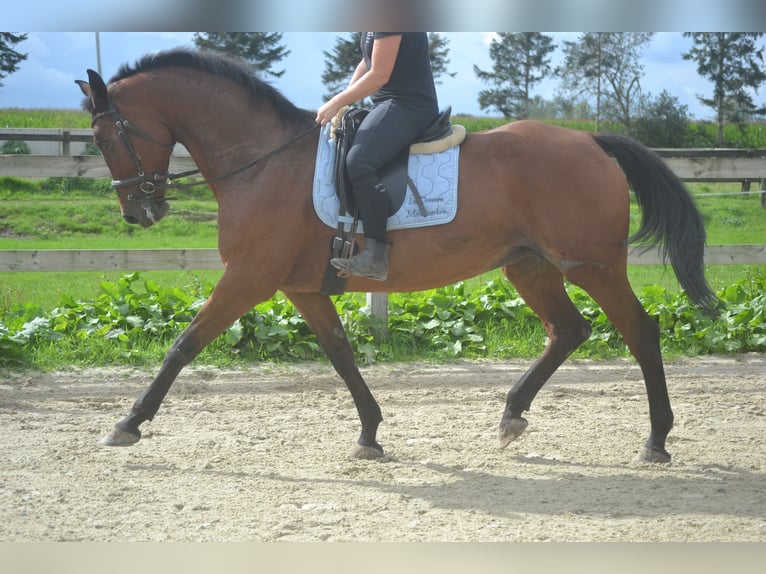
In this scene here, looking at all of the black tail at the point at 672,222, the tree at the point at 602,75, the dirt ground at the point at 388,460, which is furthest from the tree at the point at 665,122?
the black tail at the point at 672,222

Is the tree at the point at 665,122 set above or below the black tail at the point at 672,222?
above

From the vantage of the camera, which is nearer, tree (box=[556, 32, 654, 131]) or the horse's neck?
the horse's neck

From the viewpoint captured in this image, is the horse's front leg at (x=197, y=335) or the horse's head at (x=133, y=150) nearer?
the horse's front leg at (x=197, y=335)

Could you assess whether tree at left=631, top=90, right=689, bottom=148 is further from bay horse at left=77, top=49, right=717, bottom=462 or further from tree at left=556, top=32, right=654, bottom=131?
bay horse at left=77, top=49, right=717, bottom=462

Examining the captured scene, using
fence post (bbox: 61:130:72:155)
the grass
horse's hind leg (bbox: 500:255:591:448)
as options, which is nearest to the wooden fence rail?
horse's hind leg (bbox: 500:255:591:448)

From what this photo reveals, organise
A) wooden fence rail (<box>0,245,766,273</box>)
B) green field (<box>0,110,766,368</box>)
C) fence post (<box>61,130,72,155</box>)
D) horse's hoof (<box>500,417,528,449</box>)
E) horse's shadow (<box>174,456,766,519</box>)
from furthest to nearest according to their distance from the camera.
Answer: fence post (<box>61,130,72,155</box>) < wooden fence rail (<box>0,245,766,273</box>) < green field (<box>0,110,766,368</box>) < horse's hoof (<box>500,417,528,449</box>) < horse's shadow (<box>174,456,766,519</box>)

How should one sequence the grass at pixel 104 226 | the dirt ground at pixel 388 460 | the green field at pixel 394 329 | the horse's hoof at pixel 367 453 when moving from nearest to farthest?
the dirt ground at pixel 388 460 < the horse's hoof at pixel 367 453 < the green field at pixel 394 329 < the grass at pixel 104 226

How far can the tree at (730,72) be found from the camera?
485 inches

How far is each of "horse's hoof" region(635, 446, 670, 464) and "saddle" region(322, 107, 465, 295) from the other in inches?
78.4

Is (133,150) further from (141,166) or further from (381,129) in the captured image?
(381,129)

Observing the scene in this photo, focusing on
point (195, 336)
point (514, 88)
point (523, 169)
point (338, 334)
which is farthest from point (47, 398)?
point (514, 88)

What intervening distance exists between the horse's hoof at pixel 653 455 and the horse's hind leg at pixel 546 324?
736 mm

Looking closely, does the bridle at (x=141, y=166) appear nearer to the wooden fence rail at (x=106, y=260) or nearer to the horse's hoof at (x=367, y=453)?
the horse's hoof at (x=367, y=453)

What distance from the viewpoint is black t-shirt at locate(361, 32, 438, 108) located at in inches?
180
